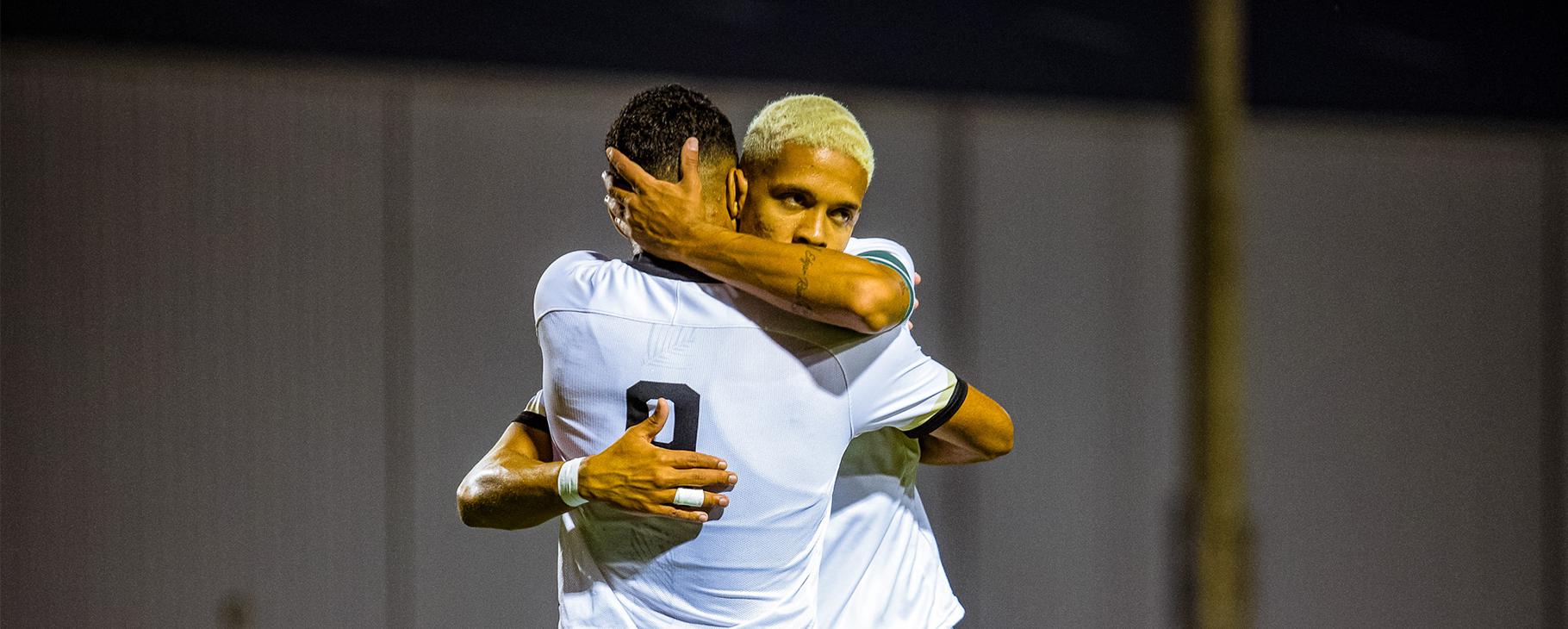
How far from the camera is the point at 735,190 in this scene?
1.62 m

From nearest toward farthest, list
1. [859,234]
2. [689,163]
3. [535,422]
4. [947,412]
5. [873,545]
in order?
[689,163] → [947,412] → [535,422] → [873,545] → [859,234]

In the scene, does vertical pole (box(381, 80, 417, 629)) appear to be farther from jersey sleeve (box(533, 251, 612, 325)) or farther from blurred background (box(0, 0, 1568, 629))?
jersey sleeve (box(533, 251, 612, 325))

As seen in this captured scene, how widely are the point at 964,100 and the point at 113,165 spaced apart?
3.57 meters

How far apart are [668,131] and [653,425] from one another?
0.41 metres

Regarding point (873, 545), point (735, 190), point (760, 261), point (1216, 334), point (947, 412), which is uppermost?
point (735, 190)

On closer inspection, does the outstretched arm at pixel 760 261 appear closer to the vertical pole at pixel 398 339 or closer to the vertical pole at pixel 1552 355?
the vertical pole at pixel 398 339

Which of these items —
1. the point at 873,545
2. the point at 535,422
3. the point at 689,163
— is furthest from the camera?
the point at 873,545

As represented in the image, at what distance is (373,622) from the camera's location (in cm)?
462

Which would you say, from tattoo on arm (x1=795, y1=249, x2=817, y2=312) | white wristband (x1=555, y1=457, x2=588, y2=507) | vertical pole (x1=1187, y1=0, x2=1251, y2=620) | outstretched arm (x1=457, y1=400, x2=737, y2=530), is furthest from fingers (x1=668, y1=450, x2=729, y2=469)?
vertical pole (x1=1187, y1=0, x2=1251, y2=620)

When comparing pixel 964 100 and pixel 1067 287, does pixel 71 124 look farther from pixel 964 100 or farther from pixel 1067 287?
pixel 1067 287

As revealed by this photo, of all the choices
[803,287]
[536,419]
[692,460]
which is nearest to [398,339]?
[536,419]

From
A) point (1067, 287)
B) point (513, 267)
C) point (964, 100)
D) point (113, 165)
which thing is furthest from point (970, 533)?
point (113, 165)

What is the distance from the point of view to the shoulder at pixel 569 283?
5.03ft

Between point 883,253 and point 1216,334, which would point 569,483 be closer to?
point 883,253
